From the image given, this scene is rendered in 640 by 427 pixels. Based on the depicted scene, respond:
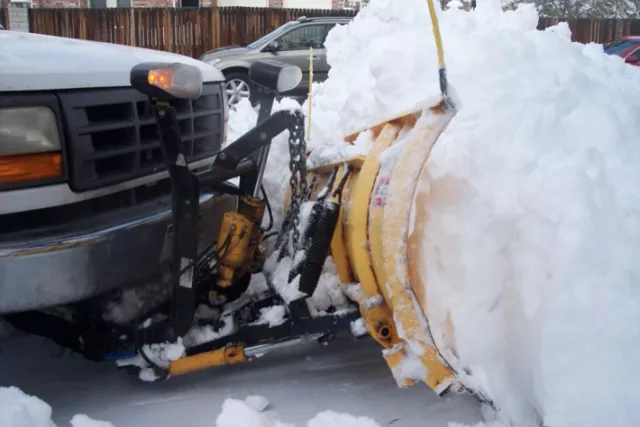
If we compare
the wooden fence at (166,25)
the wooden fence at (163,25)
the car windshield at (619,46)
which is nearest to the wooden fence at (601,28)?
the wooden fence at (166,25)

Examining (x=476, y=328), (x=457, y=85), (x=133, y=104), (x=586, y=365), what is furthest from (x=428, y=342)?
(x=133, y=104)

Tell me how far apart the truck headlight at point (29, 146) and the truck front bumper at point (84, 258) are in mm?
222

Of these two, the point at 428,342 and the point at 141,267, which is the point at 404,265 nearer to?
the point at 428,342

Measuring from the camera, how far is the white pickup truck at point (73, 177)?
2369 mm

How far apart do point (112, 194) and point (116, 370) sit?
0.88 meters

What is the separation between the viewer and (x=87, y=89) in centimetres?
258

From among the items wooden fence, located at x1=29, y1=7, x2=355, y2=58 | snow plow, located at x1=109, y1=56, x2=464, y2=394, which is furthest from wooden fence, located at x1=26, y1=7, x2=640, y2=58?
snow plow, located at x1=109, y1=56, x2=464, y2=394

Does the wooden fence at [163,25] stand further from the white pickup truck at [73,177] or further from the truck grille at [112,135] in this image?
the white pickup truck at [73,177]

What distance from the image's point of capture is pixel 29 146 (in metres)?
2.43

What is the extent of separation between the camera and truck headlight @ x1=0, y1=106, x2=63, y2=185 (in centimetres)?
237

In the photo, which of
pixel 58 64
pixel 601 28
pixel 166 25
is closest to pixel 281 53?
pixel 166 25

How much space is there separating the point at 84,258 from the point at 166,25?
19.8 m

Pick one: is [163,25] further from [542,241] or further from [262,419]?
[542,241]

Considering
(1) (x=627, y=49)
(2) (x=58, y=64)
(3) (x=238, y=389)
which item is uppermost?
(2) (x=58, y=64)
